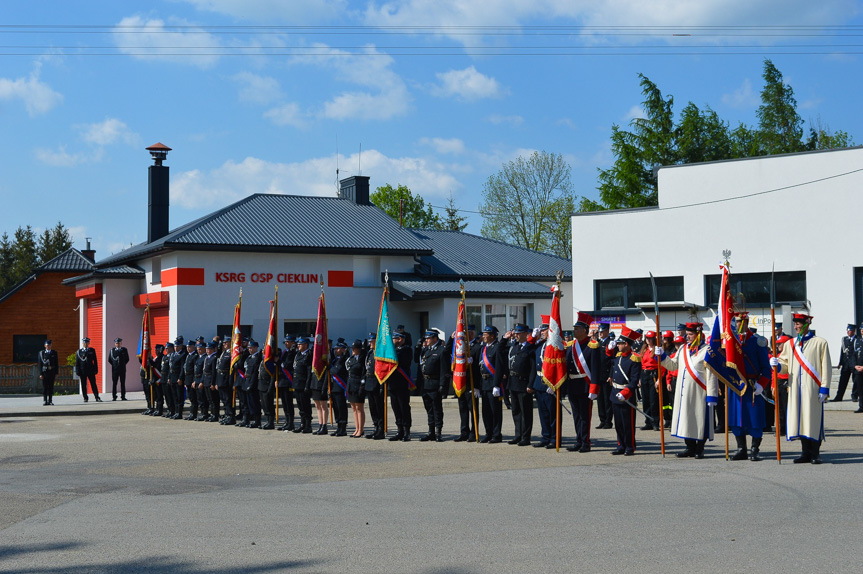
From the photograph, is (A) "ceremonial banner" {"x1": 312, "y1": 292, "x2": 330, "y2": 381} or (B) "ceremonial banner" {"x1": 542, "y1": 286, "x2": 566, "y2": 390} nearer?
(B) "ceremonial banner" {"x1": 542, "y1": 286, "x2": 566, "y2": 390}

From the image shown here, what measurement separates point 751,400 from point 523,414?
12.5ft

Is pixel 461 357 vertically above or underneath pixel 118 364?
above

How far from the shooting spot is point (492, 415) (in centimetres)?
1565

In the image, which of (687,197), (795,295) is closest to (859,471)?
(795,295)

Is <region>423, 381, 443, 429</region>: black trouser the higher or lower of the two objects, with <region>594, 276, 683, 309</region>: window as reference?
lower

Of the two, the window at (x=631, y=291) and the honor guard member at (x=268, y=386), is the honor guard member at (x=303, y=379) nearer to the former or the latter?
the honor guard member at (x=268, y=386)

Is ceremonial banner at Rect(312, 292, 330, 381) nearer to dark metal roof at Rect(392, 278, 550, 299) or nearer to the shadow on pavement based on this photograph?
the shadow on pavement

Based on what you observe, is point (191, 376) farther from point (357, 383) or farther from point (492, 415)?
point (492, 415)

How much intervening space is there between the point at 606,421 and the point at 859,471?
23.4ft

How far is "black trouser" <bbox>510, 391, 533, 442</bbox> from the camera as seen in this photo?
14820mm

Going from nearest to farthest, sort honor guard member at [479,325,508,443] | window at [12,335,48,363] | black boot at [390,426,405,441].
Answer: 1. honor guard member at [479,325,508,443]
2. black boot at [390,426,405,441]
3. window at [12,335,48,363]

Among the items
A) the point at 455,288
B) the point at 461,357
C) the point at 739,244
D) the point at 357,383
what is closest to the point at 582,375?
the point at 461,357

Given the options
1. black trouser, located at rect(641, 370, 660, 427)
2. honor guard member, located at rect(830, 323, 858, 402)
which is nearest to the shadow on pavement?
black trouser, located at rect(641, 370, 660, 427)

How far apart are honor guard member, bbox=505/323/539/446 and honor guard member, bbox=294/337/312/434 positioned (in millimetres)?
4506
